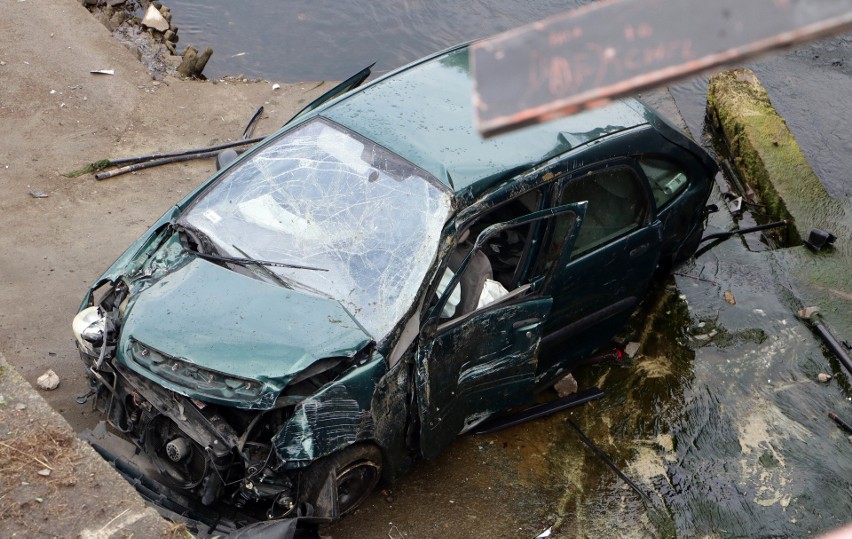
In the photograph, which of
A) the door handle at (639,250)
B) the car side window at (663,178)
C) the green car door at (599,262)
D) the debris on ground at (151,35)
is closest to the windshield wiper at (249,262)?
the green car door at (599,262)

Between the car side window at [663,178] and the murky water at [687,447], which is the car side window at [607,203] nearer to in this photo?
the car side window at [663,178]

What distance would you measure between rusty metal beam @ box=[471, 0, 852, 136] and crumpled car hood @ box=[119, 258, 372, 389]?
2.65 m

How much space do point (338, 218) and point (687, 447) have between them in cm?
254

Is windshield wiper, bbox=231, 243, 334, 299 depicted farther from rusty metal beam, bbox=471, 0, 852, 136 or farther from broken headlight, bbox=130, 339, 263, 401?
rusty metal beam, bbox=471, 0, 852, 136

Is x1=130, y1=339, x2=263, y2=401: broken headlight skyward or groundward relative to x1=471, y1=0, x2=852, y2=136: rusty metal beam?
groundward

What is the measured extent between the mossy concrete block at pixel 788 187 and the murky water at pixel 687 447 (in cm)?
23

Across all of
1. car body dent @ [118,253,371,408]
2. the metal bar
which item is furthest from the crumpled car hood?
the metal bar

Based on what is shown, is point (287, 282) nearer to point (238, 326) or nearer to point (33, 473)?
point (238, 326)

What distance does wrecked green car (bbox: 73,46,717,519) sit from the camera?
410 cm

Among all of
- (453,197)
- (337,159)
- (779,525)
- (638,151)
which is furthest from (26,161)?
(779,525)

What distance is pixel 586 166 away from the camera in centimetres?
484

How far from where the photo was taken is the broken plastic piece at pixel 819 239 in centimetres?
642

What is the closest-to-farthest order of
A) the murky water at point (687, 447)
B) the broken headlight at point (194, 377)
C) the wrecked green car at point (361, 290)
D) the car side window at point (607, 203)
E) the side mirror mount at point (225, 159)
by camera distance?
the broken headlight at point (194, 377) → the wrecked green car at point (361, 290) → the murky water at point (687, 447) → the car side window at point (607, 203) → the side mirror mount at point (225, 159)

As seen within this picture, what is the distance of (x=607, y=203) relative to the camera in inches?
201
